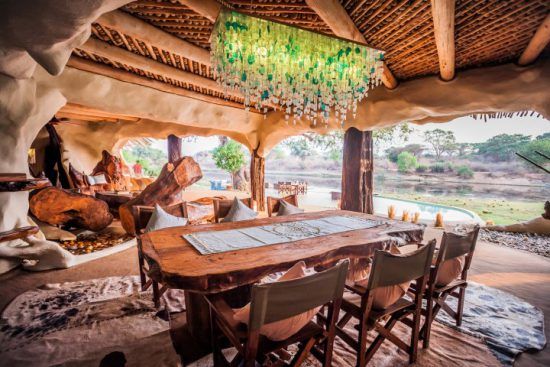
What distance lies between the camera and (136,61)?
10.6ft

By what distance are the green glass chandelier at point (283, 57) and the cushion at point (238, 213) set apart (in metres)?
1.26

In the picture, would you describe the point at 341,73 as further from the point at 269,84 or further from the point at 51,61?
the point at 51,61

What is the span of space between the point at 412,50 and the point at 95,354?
13.6ft

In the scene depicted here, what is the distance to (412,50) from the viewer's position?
2.84 m

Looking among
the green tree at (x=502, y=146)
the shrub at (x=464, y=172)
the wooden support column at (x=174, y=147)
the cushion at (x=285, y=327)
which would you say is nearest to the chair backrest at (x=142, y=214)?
the cushion at (x=285, y=327)

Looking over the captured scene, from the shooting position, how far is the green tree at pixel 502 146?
19.2 m

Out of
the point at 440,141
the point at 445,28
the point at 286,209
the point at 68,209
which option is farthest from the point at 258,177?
the point at 440,141

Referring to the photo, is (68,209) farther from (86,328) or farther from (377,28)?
(377,28)

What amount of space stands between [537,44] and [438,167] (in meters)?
22.0

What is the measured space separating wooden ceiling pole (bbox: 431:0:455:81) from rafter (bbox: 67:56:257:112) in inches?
153

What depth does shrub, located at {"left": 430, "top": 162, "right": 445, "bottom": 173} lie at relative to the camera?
68.5ft

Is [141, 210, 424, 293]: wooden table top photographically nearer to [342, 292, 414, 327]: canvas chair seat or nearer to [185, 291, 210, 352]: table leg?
[342, 292, 414, 327]: canvas chair seat

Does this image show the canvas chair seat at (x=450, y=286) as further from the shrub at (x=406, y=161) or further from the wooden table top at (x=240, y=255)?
the shrub at (x=406, y=161)

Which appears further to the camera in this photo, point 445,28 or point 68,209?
point 68,209
